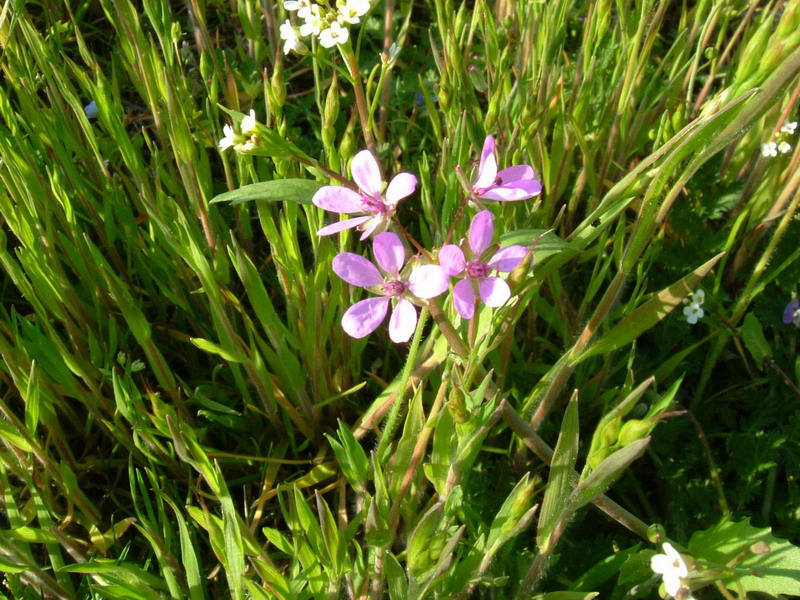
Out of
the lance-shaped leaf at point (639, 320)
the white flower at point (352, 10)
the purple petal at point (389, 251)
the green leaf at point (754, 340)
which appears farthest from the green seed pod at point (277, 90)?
the green leaf at point (754, 340)

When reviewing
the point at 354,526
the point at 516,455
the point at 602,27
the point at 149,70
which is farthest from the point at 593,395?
the point at 149,70

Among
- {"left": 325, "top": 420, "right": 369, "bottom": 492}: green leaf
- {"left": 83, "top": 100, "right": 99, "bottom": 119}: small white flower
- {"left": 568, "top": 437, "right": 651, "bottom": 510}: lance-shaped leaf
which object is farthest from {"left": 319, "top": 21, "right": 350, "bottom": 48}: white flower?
{"left": 83, "top": 100, "right": 99, "bottom": 119}: small white flower

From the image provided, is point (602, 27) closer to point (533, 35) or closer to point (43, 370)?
point (533, 35)

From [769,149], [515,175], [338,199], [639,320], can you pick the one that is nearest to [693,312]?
[769,149]

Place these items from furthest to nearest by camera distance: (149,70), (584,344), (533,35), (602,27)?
(533,35), (602,27), (149,70), (584,344)

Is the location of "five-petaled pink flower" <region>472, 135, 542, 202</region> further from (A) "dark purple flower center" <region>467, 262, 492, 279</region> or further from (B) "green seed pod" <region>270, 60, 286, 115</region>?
(B) "green seed pod" <region>270, 60, 286, 115</region>

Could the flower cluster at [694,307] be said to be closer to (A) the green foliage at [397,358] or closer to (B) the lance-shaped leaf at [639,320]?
(A) the green foliage at [397,358]

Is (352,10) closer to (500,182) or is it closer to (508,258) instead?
(500,182)
